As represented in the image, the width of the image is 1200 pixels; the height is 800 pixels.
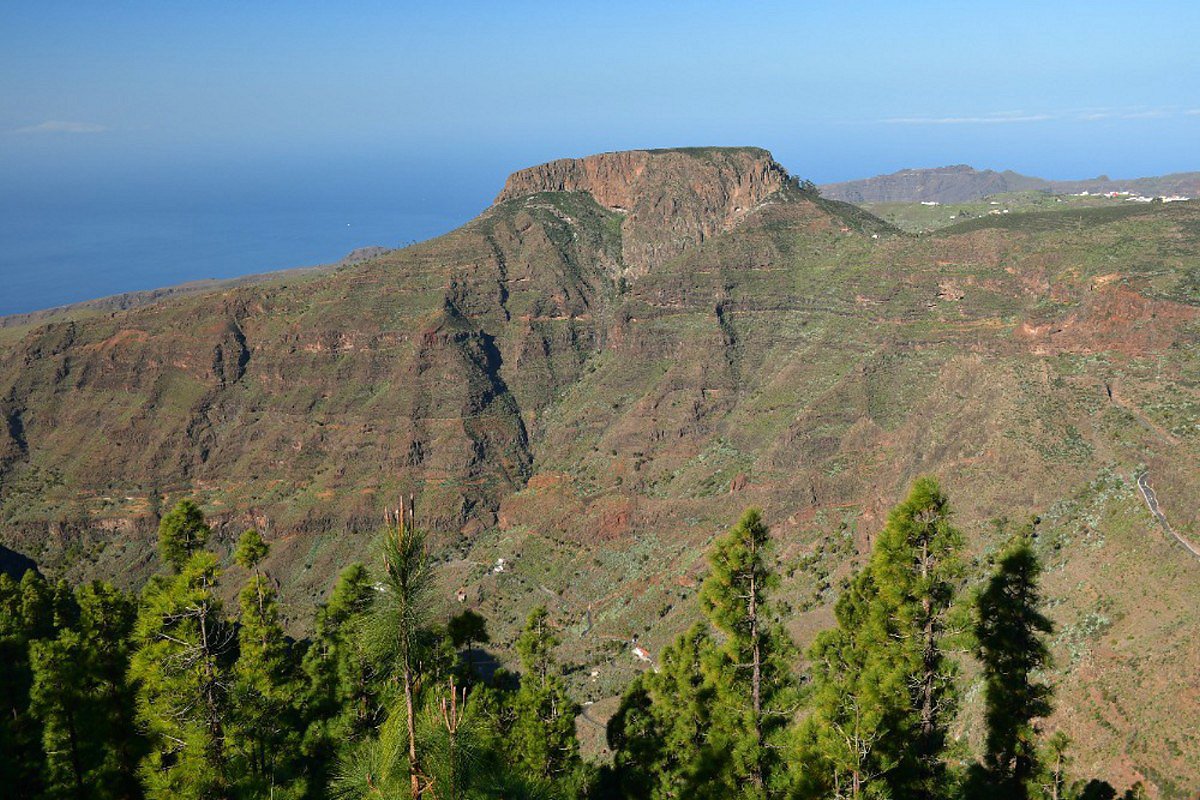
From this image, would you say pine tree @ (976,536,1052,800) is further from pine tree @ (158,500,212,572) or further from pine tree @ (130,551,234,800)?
pine tree @ (158,500,212,572)

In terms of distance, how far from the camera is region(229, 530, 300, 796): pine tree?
80.4ft

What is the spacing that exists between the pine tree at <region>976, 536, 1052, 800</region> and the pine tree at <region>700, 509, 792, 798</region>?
6.36 meters

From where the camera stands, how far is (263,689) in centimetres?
2789

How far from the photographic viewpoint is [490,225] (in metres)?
125

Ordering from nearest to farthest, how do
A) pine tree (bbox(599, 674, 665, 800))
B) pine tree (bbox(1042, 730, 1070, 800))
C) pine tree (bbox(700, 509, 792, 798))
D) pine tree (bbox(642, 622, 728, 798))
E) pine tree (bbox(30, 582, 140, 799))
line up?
pine tree (bbox(700, 509, 792, 798)) → pine tree (bbox(1042, 730, 1070, 800)) → pine tree (bbox(30, 582, 140, 799)) → pine tree (bbox(642, 622, 728, 798)) → pine tree (bbox(599, 674, 665, 800))

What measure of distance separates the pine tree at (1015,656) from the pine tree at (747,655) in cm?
636

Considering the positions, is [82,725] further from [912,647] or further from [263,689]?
[912,647]

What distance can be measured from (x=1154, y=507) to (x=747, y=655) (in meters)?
30.7

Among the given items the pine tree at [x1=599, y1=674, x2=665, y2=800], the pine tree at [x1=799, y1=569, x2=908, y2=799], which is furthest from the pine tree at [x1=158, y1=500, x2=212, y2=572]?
the pine tree at [x1=799, y1=569, x2=908, y2=799]

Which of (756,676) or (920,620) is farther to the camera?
(756,676)

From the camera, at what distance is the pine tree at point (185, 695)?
66.5 ft

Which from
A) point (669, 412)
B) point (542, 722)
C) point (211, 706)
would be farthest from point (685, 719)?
point (669, 412)

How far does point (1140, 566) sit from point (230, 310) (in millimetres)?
101057

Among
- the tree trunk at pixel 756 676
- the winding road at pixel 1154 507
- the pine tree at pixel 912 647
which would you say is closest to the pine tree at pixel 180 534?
the tree trunk at pixel 756 676
